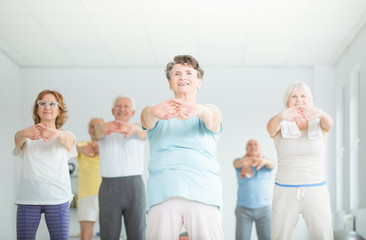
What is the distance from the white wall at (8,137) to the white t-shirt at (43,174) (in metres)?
3.91

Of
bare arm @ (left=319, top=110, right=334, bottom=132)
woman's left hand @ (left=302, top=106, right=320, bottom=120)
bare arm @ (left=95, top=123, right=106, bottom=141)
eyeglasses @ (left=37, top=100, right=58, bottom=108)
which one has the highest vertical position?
eyeglasses @ (left=37, top=100, right=58, bottom=108)

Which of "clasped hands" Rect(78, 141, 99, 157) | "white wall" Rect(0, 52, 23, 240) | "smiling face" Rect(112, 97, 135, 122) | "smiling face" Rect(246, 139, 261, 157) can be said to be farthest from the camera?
"white wall" Rect(0, 52, 23, 240)

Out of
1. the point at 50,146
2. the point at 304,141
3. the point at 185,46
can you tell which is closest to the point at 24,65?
the point at 185,46

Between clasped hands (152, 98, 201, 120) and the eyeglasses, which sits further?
the eyeglasses

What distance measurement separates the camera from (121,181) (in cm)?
350

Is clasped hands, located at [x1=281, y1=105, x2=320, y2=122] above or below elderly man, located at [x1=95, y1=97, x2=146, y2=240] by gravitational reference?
above

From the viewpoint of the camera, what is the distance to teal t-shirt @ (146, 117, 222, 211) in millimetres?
2066

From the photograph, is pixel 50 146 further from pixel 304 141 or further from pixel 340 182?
pixel 340 182

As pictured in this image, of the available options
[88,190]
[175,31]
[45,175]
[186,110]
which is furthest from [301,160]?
[175,31]

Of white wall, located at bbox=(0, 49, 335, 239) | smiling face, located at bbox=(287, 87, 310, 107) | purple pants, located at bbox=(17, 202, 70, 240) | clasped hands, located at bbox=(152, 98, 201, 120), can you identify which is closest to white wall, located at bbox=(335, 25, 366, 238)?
white wall, located at bbox=(0, 49, 335, 239)

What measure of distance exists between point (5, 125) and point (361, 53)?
4.93 meters

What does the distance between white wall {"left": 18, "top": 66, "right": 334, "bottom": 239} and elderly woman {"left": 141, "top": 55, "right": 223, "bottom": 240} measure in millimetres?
5027

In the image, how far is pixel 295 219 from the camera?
2.87 m

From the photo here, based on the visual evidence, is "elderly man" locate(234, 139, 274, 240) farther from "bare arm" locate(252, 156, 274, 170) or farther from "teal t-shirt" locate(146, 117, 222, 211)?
"teal t-shirt" locate(146, 117, 222, 211)
